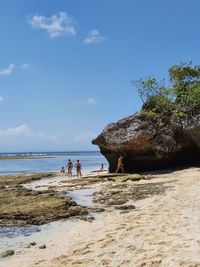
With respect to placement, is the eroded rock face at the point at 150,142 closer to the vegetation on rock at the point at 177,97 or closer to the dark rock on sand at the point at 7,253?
the vegetation on rock at the point at 177,97

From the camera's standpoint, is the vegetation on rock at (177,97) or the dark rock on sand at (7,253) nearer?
the dark rock on sand at (7,253)

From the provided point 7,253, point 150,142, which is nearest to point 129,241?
point 7,253

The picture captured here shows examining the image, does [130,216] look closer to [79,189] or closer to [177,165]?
[79,189]

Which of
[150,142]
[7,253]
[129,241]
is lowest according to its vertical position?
[7,253]

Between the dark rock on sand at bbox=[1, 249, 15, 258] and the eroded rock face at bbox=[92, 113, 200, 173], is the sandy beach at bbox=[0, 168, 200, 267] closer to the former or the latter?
the dark rock on sand at bbox=[1, 249, 15, 258]

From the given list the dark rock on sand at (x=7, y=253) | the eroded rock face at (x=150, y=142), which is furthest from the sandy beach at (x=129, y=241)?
the eroded rock face at (x=150, y=142)

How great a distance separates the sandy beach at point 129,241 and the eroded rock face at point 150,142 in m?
17.7

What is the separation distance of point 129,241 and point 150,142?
2340 centimetres

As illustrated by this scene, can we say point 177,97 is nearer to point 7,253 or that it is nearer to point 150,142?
point 150,142

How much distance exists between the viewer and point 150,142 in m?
33.6

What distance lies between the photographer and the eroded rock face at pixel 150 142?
33188mm

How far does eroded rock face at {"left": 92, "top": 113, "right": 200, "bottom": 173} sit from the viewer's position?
33188 millimetres

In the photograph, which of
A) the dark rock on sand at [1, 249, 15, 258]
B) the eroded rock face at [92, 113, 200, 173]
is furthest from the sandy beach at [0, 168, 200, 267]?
the eroded rock face at [92, 113, 200, 173]

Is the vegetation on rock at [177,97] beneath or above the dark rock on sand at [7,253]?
above
